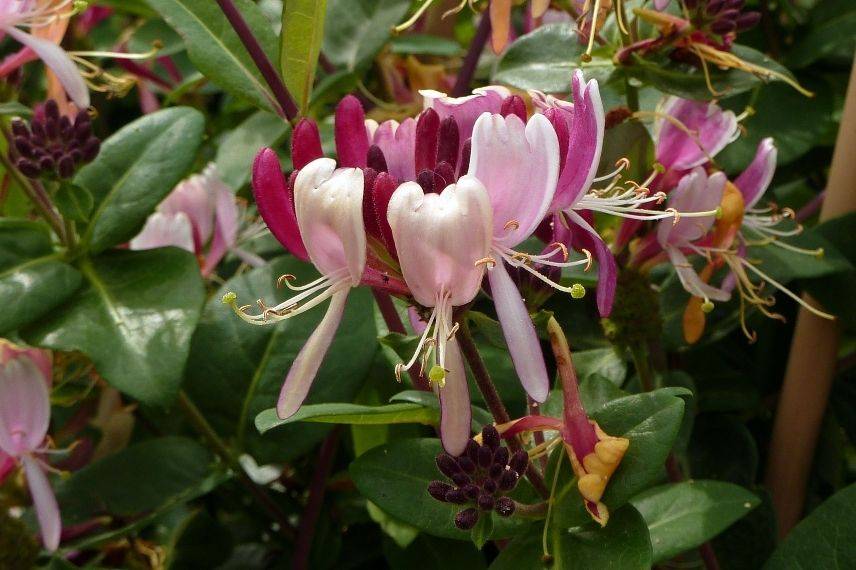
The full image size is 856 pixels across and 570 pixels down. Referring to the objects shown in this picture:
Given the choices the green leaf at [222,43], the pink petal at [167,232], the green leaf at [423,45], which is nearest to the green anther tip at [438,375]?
the green leaf at [222,43]

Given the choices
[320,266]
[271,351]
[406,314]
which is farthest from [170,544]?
[320,266]

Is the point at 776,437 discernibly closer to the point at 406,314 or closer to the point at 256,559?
the point at 406,314

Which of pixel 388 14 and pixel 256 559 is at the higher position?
pixel 388 14

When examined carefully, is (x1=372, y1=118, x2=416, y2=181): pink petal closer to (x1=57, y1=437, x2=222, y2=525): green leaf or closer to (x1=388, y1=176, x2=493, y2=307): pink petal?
(x1=388, y1=176, x2=493, y2=307): pink petal

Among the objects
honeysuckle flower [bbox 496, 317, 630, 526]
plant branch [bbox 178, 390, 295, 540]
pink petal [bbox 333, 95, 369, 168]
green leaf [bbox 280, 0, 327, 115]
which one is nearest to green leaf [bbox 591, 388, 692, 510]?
honeysuckle flower [bbox 496, 317, 630, 526]

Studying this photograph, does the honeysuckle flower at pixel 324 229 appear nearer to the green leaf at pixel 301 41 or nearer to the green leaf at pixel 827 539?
the green leaf at pixel 301 41

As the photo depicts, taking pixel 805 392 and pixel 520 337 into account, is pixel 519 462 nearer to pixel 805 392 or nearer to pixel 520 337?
pixel 520 337

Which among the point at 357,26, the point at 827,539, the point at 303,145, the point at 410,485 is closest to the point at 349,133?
the point at 303,145
